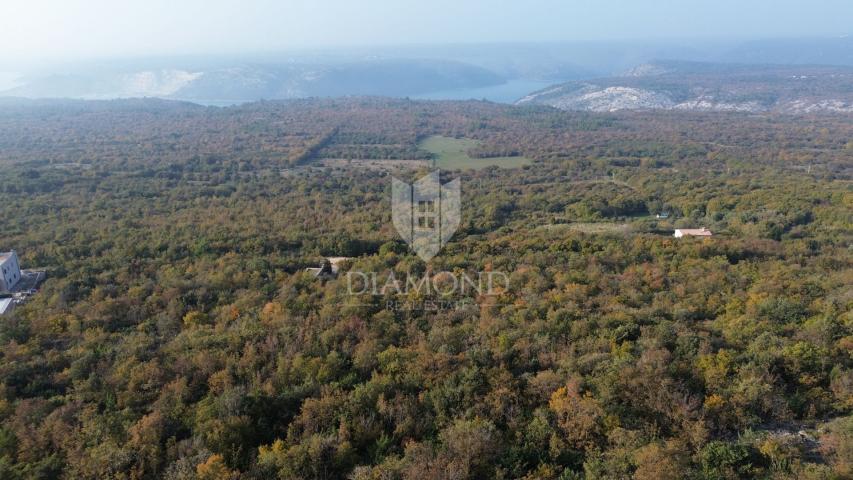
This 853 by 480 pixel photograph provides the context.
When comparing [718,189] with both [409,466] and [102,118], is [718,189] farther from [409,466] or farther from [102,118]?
[102,118]

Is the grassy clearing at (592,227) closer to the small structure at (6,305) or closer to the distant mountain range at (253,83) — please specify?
the small structure at (6,305)

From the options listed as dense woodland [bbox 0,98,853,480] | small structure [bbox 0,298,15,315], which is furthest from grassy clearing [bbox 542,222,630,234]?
small structure [bbox 0,298,15,315]

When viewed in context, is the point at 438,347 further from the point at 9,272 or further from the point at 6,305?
the point at 9,272

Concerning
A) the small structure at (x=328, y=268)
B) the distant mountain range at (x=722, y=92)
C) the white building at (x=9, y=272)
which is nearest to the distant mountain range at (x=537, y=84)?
the distant mountain range at (x=722, y=92)

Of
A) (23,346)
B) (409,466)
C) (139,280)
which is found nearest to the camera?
(409,466)

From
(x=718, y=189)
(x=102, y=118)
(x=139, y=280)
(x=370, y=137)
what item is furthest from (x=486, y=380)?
(x=102, y=118)

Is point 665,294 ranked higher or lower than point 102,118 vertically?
lower
